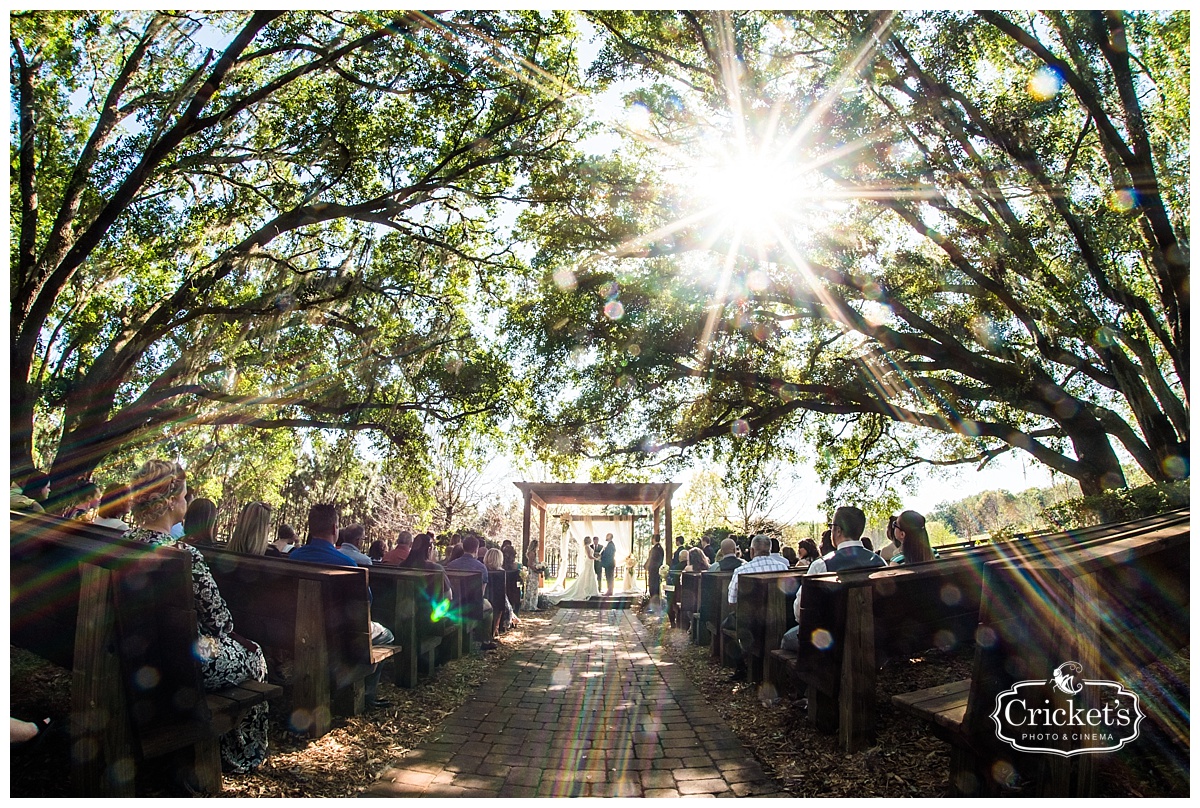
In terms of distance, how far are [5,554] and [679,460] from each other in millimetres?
9830

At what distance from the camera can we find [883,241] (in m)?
9.21

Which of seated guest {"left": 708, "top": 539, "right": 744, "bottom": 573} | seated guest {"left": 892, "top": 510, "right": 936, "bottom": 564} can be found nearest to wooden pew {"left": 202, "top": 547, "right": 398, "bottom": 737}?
seated guest {"left": 892, "top": 510, "right": 936, "bottom": 564}

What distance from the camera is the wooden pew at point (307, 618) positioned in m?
3.39

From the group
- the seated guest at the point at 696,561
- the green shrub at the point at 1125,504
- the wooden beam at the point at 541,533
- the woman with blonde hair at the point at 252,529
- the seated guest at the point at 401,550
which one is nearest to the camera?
the woman with blonde hair at the point at 252,529

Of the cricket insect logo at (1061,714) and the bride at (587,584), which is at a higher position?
the cricket insect logo at (1061,714)

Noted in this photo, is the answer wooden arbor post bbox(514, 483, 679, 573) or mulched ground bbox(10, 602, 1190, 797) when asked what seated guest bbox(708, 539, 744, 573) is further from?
wooden arbor post bbox(514, 483, 679, 573)

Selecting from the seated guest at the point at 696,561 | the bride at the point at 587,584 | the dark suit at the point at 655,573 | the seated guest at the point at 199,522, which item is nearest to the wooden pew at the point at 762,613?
the seated guest at the point at 199,522

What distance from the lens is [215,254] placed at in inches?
441

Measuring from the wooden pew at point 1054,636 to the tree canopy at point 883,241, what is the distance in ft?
16.4

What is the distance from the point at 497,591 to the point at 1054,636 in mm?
7560

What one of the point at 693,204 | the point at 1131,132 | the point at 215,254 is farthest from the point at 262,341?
the point at 1131,132

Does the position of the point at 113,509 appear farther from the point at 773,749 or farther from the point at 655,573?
the point at 655,573

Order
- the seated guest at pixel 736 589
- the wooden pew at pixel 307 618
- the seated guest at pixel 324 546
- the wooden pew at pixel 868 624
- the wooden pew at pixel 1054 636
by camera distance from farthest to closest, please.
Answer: the seated guest at pixel 736 589, the seated guest at pixel 324 546, the wooden pew at pixel 307 618, the wooden pew at pixel 868 624, the wooden pew at pixel 1054 636

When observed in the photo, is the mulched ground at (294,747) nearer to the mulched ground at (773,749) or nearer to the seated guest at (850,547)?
the mulched ground at (773,749)
